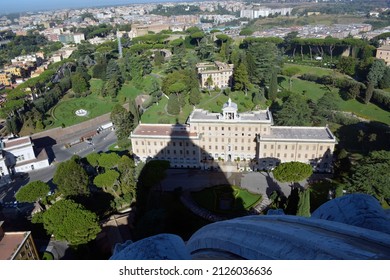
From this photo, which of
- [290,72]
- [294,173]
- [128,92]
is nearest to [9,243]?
[294,173]

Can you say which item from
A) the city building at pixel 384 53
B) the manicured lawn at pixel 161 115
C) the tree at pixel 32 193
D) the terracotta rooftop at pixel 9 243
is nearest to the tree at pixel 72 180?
the tree at pixel 32 193

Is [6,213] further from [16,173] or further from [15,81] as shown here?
[15,81]

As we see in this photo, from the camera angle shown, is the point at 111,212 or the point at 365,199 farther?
A: the point at 111,212

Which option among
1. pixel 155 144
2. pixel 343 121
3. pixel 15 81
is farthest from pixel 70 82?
pixel 343 121

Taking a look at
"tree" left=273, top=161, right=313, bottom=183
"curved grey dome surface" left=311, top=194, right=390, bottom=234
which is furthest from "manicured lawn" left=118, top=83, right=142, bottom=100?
"curved grey dome surface" left=311, top=194, right=390, bottom=234

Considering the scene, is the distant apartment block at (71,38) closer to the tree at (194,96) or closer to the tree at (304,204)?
the tree at (194,96)

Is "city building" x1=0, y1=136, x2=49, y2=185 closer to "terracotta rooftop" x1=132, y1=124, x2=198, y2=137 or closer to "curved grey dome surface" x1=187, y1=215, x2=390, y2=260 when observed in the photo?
"terracotta rooftop" x1=132, y1=124, x2=198, y2=137

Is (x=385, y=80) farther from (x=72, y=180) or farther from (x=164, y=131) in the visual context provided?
(x=72, y=180)
